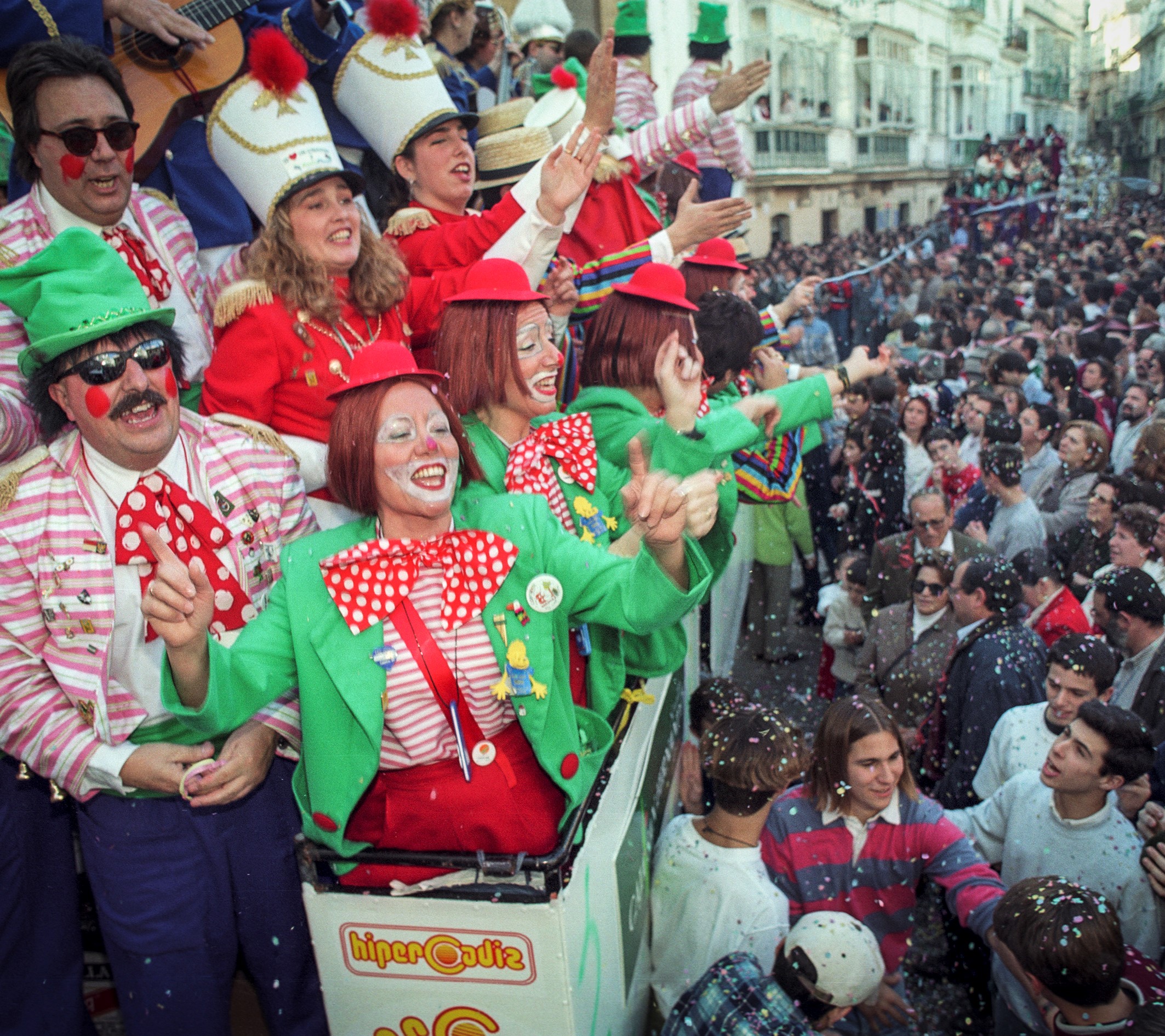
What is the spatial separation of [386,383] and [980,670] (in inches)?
104

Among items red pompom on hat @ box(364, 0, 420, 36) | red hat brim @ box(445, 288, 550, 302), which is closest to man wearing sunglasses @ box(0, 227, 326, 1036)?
red hat brim @ box(445, 288, 550, 302)

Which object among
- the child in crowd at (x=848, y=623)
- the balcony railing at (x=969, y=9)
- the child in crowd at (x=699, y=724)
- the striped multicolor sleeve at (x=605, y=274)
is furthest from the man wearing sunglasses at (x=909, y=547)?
the balcony railing at (x=969, y=9)

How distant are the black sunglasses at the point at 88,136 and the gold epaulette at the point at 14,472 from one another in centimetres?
94

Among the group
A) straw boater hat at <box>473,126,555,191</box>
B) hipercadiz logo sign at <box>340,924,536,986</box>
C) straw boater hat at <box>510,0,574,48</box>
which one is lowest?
hipercadiz logo sign at <box>340,924,536,986</box>

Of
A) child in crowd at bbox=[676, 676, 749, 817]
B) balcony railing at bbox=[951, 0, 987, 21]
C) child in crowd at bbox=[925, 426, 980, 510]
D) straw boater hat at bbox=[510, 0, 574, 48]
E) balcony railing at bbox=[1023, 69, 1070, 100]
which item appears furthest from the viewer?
balcony railing at bbox=[1023, 69, 1070, 100]

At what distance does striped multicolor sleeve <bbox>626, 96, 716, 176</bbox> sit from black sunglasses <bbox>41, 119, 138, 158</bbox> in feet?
7.57

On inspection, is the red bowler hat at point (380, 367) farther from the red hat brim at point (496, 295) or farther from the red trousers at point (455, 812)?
the red trousers at point (455, 812)

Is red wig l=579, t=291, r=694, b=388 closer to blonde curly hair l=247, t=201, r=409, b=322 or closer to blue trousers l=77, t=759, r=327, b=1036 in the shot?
blonde curly hair l=247, t=201, r=409, b=322

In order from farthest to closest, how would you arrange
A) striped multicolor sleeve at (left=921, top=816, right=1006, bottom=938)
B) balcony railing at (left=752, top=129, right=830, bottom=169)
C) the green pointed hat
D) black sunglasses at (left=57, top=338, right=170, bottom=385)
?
balcony railing at (left=752, top=129, right=830, bottom=169) → the green pointed hat → striped multicolor sleeve at (left=921, top=816, right=1006, bottom=938) → black sunglasses at (left=57, top=338, right=170, bottom=385)

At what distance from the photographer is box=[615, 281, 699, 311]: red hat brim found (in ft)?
10.2

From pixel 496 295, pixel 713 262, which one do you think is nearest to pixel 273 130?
pixel 496 295

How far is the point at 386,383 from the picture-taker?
88.7 inches

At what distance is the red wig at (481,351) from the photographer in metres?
2.74

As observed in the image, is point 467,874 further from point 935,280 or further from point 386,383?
point 935,280
